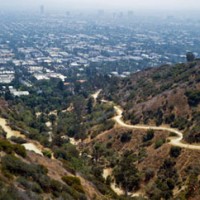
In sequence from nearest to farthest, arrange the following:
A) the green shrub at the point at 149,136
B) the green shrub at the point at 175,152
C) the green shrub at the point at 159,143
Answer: the green shrub at the point at 175,152, the green shrub at the point at 159,143, the green shrub at the point at 149,136

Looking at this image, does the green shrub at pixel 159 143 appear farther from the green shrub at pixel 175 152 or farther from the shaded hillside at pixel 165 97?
the green shrub at pixel 175 152

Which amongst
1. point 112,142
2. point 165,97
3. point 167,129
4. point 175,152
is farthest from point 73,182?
point 165,97

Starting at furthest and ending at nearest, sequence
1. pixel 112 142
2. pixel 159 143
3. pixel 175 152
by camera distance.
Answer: pixel 112 142 < pixel 159 143 < pixel 175 152

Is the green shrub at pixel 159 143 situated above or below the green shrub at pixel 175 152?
below

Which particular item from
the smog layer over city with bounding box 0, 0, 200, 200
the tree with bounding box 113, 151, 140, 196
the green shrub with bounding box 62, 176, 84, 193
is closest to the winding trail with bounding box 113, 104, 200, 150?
the smog layer over city with bounding box 0, 0, 200, 200

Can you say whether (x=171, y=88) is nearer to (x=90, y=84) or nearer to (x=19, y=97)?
(x=19, y=97)

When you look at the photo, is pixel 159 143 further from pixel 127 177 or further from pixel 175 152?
pixel 127 177

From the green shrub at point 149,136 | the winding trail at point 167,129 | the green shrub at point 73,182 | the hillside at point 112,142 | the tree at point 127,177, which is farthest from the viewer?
the green shrub at point 149,136

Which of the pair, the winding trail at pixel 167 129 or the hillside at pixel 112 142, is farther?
the winding trail at pixel 167 129

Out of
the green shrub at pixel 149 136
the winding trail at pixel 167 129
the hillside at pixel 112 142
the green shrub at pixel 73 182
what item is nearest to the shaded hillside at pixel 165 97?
the hillside at pixel 112 142
